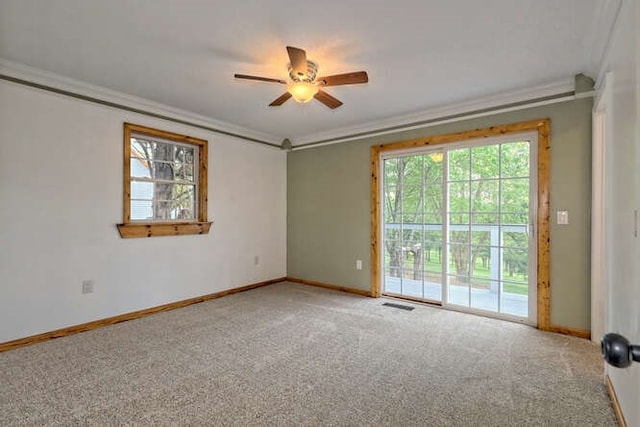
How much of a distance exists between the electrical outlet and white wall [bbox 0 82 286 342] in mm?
43

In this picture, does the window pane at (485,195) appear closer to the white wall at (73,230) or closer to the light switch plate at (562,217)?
the light switch plate at (562,217)

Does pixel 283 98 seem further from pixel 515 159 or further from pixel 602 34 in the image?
pixel 515 159

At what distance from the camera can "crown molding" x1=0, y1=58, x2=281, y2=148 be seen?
2764 millimetres

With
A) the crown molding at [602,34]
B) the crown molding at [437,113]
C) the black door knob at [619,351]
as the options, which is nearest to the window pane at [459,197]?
the crown molding at [437,113]

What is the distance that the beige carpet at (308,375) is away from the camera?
1854 millimetres

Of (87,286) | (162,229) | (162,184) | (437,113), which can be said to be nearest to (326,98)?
(437,113)

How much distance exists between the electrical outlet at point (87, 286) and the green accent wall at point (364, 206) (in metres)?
2.87

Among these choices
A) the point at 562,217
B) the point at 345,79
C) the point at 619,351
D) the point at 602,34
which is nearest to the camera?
the point at 619,351

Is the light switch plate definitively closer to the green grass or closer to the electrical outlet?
the green grass

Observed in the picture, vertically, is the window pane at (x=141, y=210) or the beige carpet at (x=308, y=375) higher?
the window pane at (x=141, y=210)

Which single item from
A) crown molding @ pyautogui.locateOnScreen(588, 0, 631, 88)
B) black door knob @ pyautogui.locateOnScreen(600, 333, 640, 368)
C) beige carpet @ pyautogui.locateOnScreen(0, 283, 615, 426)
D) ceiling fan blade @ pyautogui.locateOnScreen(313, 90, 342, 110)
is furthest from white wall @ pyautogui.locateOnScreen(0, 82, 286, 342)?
crown molding @ pyautogui.locateOnScreen(588, 0, 631, 88)

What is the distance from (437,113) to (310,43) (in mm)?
2095

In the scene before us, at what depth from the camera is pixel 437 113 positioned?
3848 millimetres

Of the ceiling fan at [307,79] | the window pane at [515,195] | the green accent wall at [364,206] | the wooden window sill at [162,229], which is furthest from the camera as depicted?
the wooden window sill at [162,229]
